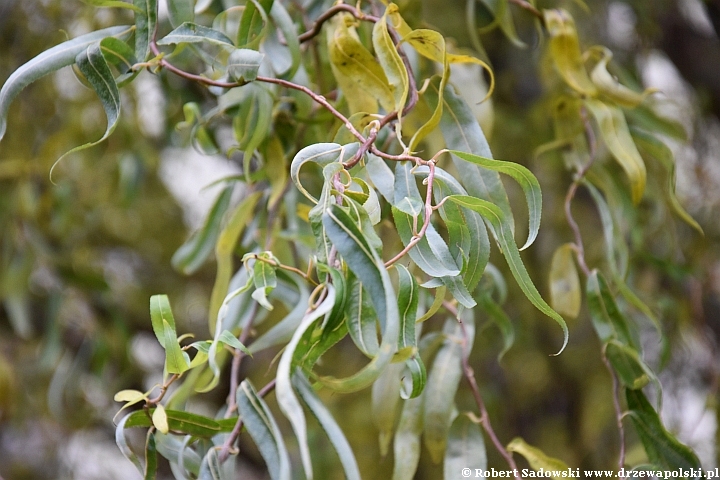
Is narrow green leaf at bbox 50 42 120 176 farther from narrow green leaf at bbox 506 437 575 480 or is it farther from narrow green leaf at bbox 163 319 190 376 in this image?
narrow green leaf at bbox 506 437 575 480

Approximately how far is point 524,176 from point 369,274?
0.14 meters

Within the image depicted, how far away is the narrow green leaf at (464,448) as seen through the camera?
58 centimetres

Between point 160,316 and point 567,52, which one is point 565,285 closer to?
point 567,52

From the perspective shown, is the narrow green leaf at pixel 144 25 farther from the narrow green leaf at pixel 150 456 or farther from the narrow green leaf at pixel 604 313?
the narrow green leaf at pixel 604 313

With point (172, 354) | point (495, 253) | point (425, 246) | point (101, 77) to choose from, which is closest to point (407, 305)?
point (425, 246)

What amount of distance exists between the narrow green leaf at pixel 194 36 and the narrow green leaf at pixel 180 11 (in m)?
0.05

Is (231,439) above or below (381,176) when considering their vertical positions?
below

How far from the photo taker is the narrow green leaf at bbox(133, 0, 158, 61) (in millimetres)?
505

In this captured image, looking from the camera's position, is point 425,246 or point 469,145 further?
point 469,145

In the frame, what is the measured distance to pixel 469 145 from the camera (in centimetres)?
53

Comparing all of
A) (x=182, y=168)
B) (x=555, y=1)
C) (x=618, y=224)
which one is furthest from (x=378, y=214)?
(x=182, y=168)

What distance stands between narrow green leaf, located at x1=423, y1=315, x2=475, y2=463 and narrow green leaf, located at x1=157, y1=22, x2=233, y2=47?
0.32 metres

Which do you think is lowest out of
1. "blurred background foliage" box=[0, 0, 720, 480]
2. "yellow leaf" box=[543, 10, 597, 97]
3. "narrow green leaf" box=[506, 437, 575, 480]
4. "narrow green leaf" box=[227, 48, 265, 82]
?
"blurred background foliage" box=[0, 0, 720, 480]

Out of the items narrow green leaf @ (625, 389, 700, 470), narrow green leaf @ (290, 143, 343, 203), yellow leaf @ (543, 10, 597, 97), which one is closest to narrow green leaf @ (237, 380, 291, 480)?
narrow green leaf @ (290, 143, 343, 203)
